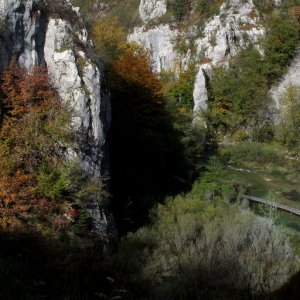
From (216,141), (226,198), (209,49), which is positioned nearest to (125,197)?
(226,198)

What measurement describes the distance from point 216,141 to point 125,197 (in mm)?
25346

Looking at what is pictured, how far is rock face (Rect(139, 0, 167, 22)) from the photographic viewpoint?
63.2 m

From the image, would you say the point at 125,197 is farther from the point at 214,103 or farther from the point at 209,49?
the point at 209,49

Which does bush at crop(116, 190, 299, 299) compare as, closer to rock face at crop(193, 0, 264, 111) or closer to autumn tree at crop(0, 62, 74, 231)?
autumn tree at crop(0, 62, 74, 231)

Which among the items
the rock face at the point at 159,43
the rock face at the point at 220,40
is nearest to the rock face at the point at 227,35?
Result: the rock face at the point at 220,40

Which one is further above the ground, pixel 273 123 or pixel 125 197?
pixel 273 123

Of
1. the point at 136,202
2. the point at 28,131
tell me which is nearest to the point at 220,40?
the point at 136,202

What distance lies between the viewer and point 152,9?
214ft

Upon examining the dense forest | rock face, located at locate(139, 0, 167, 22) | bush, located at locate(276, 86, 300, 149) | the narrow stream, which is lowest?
the narrow stream

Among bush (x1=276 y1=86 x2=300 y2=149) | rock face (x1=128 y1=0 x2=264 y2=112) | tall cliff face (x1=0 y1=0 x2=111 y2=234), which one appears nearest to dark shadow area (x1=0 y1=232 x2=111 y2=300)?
tall cliff face (x1=0 y1=0 x2=111 y2=234)

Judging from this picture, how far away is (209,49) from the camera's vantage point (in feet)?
169

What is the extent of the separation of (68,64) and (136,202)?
8.37 m

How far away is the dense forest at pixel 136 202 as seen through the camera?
24.9 ft

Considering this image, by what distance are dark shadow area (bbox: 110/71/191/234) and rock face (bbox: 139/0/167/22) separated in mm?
38029
